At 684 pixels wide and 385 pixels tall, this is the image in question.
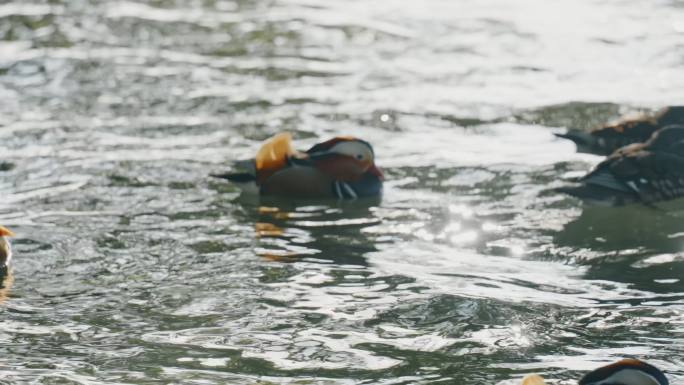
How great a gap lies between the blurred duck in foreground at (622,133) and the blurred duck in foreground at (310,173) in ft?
5.65

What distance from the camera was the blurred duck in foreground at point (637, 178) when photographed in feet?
36.1

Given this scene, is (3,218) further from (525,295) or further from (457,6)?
(457,6)

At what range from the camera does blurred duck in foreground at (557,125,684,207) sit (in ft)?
36.1

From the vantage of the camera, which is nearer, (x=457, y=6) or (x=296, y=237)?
(x=296, y=237)

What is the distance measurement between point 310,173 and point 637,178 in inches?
96.0

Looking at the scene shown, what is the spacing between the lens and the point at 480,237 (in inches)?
409

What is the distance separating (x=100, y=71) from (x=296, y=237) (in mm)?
5380

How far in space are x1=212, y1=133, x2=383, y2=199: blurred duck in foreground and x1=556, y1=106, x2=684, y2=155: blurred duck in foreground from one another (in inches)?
67.8

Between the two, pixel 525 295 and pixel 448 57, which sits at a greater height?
pixel 448 57

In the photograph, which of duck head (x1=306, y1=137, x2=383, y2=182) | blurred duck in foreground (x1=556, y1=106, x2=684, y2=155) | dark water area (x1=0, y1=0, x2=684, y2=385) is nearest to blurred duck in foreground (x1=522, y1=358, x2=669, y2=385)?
dark water area (x1=0, y1=0, x2=684, y2=385)

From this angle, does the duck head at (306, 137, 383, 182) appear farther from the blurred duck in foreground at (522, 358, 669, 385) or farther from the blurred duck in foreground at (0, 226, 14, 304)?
the blurred duck in foreground at (522, 358, 669, 385)

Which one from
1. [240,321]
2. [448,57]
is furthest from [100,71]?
[240,321]

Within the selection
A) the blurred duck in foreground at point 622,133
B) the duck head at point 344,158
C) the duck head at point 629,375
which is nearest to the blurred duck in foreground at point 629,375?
the duck head at point 629,375

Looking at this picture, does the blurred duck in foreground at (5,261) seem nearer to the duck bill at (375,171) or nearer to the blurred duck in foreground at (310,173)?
the blurred duck in foreground at (310,173)
